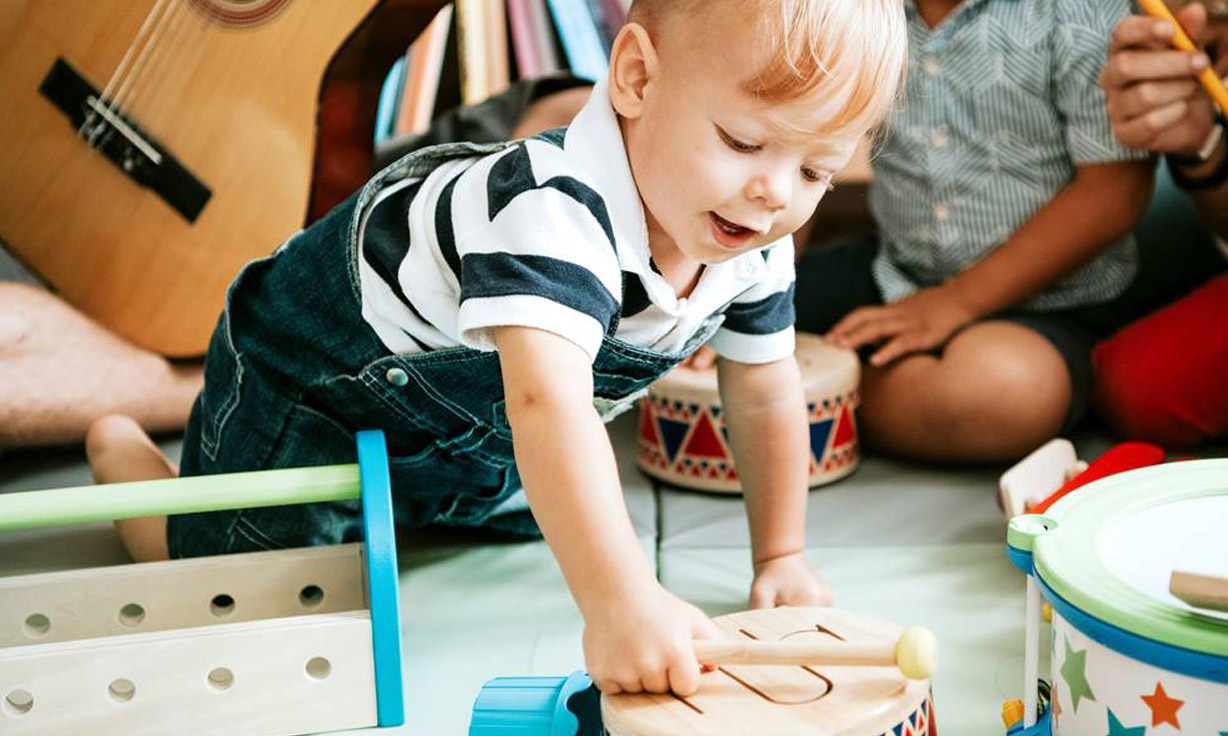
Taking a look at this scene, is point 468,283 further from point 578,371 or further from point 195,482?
point 195,482

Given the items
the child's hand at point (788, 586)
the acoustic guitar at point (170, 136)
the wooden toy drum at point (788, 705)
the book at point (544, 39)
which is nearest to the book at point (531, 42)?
the book at point (544, 39)

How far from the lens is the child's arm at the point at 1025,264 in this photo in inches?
46.0

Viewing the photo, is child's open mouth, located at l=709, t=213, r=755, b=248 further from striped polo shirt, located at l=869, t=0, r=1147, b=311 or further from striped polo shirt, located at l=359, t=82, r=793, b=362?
striped polo shirt, located at l=869, t=0, r=1147, b=311

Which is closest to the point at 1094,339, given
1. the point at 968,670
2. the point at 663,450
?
the point at 663,450

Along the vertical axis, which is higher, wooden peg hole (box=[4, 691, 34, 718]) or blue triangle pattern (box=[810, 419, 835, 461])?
blue triangle pattern (box=[810, 419, 835, 461])

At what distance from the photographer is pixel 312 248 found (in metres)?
0.88

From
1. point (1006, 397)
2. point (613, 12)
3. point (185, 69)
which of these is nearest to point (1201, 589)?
point (1006, 397)

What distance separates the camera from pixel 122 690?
2.36 ft

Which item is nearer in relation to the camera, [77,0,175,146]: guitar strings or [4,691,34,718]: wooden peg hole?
[4,691,34,718]: wooden peg hole

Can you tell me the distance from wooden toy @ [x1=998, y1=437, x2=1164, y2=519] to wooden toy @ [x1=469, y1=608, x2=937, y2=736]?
302mm

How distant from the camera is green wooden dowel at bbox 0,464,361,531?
0.73 metres

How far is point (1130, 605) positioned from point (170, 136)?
0.96m

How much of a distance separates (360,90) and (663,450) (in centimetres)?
44

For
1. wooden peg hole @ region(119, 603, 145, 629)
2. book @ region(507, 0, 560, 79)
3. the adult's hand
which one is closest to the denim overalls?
wooden peg hole @ region(119, 603, 145, 629)
